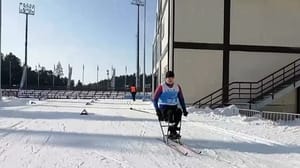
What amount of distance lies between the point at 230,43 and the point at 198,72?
3.03m

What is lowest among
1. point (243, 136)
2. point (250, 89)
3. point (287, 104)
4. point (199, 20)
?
point (243, 136)

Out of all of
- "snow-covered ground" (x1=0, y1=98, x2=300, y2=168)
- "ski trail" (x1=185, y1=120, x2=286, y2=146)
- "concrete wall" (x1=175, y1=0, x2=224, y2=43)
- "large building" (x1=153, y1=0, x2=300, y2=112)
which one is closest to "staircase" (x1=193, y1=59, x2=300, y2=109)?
"large building" (x1=153, y1=0, x2=300, y2=112)

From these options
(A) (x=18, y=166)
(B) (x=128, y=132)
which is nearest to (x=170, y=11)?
(B) (x=128, y=132)

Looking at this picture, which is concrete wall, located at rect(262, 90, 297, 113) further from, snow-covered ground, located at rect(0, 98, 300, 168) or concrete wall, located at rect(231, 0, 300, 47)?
snow-covered ground, located at rect(0, 98, 300, 168)

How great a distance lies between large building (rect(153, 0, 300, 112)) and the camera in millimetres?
29703

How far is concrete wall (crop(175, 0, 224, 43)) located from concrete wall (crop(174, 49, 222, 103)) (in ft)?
3.16

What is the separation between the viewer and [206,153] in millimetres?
9102

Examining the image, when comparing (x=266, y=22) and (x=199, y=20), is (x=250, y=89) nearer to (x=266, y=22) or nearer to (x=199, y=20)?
(x=266, y=22)

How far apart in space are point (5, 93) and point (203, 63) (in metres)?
35.8

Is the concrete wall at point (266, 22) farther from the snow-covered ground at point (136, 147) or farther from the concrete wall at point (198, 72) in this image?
the snow-covered ground at point (136, 147)

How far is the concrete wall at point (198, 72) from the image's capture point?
29.6m

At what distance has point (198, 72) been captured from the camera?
2980 cm

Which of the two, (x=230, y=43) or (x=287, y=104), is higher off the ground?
(x=230, y=43)

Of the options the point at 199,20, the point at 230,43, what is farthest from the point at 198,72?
the point at 199,20
